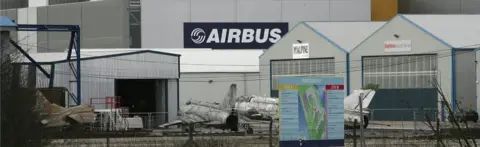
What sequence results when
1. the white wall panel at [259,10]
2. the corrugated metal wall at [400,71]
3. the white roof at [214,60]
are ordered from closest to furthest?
the corrugated metal wall at [400,71], the white roof at [214,60], the white wall panel at [259,10]

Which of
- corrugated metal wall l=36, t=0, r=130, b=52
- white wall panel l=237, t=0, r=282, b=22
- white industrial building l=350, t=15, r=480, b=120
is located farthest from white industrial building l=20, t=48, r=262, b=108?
white industrial building l=350, t=15, r=480, b=120

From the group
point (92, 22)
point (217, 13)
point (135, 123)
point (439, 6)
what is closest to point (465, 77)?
point (135, 123)

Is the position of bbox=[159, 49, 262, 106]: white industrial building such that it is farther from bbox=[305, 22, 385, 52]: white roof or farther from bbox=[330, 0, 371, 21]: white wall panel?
bbox=[330, 0, 371, 21]: white wall panel

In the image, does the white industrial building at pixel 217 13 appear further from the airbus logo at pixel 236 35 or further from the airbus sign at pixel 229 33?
the airbus logo at pixel 236 35

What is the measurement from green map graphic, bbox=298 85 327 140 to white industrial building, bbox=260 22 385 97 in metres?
46.0

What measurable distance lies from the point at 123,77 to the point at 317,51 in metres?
19.6

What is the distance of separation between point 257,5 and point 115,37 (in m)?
15.4

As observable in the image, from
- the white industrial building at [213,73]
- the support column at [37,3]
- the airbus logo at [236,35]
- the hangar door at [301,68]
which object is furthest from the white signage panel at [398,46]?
the support column at [37,3]

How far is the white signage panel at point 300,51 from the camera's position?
6727 cm

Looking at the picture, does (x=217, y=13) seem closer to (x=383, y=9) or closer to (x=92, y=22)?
(x=92, y=22)

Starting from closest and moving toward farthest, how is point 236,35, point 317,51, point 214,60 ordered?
point 317,51, point 214,60, point 236,35

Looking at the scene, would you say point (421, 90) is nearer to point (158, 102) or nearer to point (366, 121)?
point (366, 121)

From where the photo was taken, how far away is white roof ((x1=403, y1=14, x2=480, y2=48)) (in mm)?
57625

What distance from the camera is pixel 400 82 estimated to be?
60.9 m
